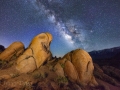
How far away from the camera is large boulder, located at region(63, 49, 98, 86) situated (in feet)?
72.3

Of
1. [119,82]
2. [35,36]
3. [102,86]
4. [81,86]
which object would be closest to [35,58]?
[35,36]

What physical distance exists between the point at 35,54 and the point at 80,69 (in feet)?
23.2

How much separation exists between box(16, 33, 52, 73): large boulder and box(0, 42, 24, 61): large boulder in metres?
2.43

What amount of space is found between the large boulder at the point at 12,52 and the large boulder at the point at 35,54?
95.5 inches

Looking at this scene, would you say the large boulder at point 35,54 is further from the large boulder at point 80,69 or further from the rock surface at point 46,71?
the large boulder at point 80,69

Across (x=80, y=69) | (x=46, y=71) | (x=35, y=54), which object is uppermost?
(x=35, y=54)

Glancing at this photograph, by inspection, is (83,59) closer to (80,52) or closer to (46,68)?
(80,52)

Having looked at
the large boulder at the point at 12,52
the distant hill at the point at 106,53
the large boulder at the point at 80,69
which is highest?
the large boulder at the point at 12,52

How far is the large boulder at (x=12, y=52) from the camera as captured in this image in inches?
965

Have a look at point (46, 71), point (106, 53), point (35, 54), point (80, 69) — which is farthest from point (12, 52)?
point (106, 53)

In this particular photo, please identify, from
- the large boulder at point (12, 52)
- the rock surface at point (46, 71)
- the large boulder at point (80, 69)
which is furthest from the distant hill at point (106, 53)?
the large boulder at point (12, 52)

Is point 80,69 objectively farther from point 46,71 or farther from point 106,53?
point 106,53

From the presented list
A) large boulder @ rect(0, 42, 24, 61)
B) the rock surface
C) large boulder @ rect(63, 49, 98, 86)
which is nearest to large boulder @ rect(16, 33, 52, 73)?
the rock surface

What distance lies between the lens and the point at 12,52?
81.6ft
